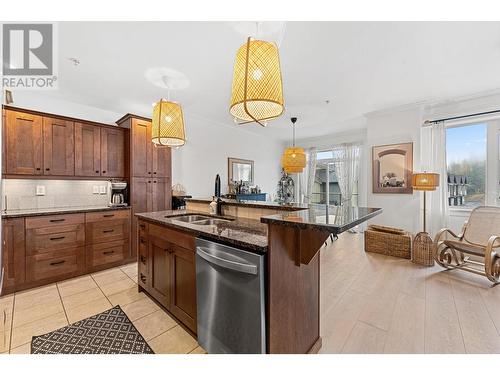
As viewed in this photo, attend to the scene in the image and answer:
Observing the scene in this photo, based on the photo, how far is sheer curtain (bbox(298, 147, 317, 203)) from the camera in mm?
6887

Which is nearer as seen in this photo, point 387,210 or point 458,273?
point 458,273

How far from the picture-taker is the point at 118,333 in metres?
1.83

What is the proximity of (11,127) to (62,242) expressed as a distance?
1576mm

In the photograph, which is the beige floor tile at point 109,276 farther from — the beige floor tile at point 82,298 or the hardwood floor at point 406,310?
the hardwood floor at point 406,310

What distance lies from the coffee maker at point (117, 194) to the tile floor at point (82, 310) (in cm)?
108

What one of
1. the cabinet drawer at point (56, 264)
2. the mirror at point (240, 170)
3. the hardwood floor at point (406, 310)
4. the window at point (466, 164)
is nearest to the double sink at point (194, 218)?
the hardwood floor at point (406, 310)

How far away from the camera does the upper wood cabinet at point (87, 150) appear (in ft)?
10.5

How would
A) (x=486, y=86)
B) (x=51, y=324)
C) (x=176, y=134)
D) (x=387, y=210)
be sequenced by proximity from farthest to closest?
(x=387, y=210) < (x=486, y=86) < (x=176, y=134) < (x=51, y=324)

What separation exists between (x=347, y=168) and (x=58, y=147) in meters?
6.28

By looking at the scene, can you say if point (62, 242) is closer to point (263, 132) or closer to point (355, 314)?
point (355, 314)

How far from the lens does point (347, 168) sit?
19.9ft

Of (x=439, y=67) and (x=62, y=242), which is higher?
(x=439, y=67)

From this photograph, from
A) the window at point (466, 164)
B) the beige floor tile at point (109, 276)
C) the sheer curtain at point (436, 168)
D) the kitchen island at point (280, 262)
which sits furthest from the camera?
the sheer curtain at point (436, 168)
